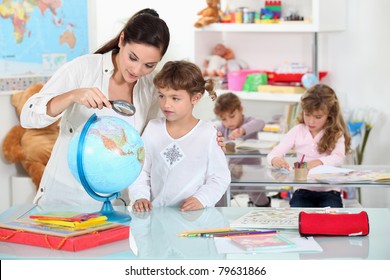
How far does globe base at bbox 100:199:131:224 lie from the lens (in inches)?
109

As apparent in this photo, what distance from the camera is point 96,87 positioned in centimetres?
306

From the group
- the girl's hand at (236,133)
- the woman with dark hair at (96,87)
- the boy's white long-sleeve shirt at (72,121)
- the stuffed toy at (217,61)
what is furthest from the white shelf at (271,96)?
the boy's white long-sleeve shirt at (72,121)

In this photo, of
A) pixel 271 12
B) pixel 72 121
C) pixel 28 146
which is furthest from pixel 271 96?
pixel 72 121

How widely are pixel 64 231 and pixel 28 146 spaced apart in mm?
3058

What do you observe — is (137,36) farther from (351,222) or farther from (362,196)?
(362,196)

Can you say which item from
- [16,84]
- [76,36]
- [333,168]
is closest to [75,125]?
[333,168]

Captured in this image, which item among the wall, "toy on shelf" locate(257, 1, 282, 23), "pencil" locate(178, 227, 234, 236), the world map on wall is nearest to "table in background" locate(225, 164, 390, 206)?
"pencil" locate(178, 227, 234, 236)

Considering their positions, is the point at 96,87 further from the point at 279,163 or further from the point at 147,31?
the point at 279,163

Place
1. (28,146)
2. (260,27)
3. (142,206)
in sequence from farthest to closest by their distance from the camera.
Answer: (260,27) → (28,146) → (142,206)

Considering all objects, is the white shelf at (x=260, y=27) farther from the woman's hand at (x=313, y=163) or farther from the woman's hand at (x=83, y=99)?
the woman's hand at (x=83, y=99)

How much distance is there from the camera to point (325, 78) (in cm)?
653

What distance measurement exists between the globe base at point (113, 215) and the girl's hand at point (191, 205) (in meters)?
0.25

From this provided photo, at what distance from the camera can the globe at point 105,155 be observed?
2.63m

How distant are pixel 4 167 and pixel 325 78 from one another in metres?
2.70
